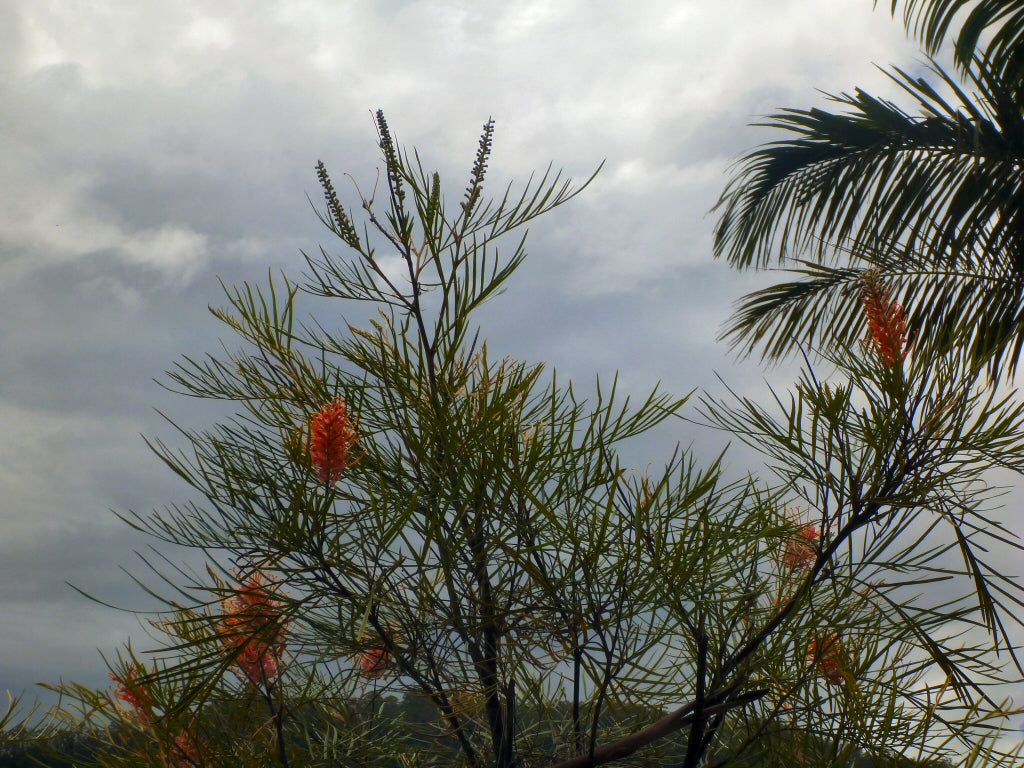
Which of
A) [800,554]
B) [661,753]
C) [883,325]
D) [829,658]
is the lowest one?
[661,753]

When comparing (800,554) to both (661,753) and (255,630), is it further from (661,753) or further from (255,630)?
(255,630)

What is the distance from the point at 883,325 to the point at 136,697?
970mm

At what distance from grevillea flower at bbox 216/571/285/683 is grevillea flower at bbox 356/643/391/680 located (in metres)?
0.10

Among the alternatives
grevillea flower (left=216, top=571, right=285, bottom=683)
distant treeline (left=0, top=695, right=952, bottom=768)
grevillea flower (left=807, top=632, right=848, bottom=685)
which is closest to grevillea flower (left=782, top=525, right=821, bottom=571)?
grevillea flower (left=807, top=632, right=848, bottom=685)

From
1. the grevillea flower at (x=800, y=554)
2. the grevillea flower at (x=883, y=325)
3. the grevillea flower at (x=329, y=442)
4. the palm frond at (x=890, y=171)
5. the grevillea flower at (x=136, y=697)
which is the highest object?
the palm frond at (x=890, y=171)

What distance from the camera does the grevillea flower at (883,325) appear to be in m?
0.89

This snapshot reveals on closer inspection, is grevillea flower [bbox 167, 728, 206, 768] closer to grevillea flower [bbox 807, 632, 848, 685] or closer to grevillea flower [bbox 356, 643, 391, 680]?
grevillea flower [bbox 356, 643, 391, 680]

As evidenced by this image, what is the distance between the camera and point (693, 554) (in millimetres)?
834

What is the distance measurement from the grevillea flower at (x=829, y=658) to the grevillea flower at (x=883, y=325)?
1.04 feet

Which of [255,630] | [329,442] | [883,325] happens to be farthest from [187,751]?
[883,325]

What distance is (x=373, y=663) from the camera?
41.4 inches

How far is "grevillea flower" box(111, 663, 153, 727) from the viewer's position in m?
0.92

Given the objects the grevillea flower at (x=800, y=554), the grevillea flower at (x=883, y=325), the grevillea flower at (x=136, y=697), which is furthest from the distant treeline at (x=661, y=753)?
the grevillea flower at (x=883, y=325)

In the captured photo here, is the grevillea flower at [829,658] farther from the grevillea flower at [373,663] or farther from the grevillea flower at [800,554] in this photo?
the grevillea flower at [373,663]
